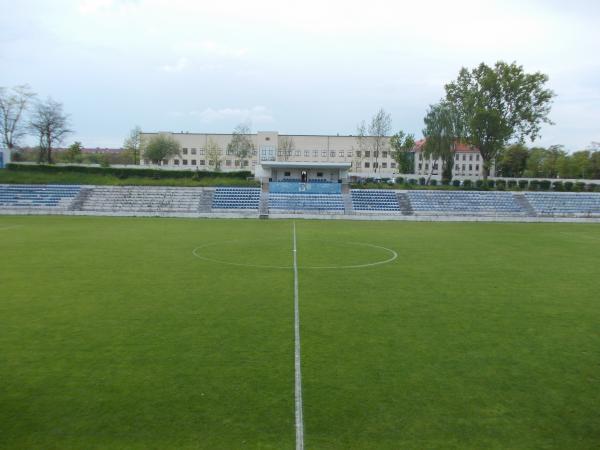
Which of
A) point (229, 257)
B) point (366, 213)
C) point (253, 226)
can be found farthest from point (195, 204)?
point (229, 257)

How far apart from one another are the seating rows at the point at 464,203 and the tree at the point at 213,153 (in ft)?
162

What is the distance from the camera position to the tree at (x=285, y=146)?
95562mm

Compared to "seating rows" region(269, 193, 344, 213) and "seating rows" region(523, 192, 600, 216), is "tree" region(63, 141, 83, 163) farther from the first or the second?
"seating rows" region(523, 192, 600, 216)

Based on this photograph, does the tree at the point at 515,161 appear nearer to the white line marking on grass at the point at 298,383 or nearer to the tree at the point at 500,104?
the tree at the point at 500,104

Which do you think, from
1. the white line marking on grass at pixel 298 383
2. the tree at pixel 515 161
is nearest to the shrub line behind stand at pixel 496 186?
the tree at pixel 515 161

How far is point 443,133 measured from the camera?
65.2 metres

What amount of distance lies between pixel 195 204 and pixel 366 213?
17536 millimetres

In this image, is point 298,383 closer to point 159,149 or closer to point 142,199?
point 142,199

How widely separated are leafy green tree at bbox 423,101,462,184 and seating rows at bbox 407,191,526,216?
1233cm

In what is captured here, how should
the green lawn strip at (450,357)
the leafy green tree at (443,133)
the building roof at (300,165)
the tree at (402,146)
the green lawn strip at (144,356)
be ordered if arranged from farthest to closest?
the tree at (402,146) < the leafy green tree at (443,133) < the building roof at (300,165) < the green lawn strip at (450,357) < the green lawn strip at (144,356)

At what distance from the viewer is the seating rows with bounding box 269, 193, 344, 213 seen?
4825 cm

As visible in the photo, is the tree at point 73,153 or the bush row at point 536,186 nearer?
the bush row at point 536,186

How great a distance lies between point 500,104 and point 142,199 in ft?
A: 146

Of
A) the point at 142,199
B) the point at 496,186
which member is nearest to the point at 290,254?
the point at 142,199
